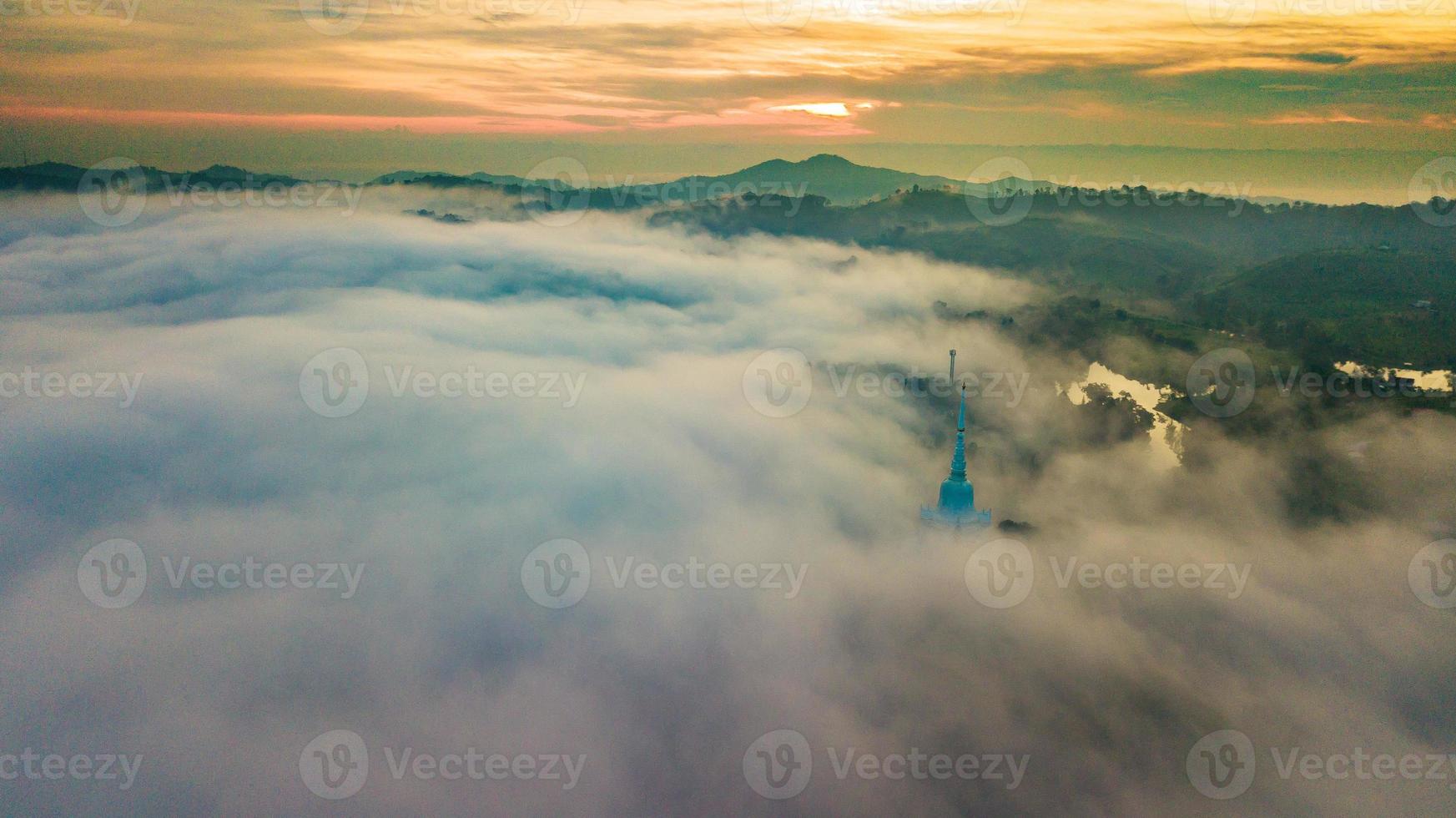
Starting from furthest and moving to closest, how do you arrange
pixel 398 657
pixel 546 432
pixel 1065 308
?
pixel 1065 308
pixel 546 432
pixel 398 657

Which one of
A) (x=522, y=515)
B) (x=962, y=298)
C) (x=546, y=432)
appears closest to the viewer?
(x=522, y=515)

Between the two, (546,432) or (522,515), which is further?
(546,432)

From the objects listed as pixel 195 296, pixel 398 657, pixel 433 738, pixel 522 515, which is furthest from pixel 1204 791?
pixel 195 296

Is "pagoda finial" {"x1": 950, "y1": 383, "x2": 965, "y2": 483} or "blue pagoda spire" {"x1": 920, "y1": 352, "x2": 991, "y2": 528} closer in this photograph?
"pagoda finial" {"x1": 950, "y1": 383, "x2": 965, "y2": 483}

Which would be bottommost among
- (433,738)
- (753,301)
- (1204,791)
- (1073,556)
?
(433,738)

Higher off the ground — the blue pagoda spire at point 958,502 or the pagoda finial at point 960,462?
the pagoda finial at point 960,462

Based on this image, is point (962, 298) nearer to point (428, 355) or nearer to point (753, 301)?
point (753, 301)

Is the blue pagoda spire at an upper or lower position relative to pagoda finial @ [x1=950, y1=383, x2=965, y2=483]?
lower

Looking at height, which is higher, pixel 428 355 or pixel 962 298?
pixel 962 298

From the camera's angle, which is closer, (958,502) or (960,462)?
(960,462)

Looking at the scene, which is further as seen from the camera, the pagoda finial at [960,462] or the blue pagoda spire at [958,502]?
the blue pagoda spire at [958,502]

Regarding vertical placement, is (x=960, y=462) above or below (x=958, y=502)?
above
